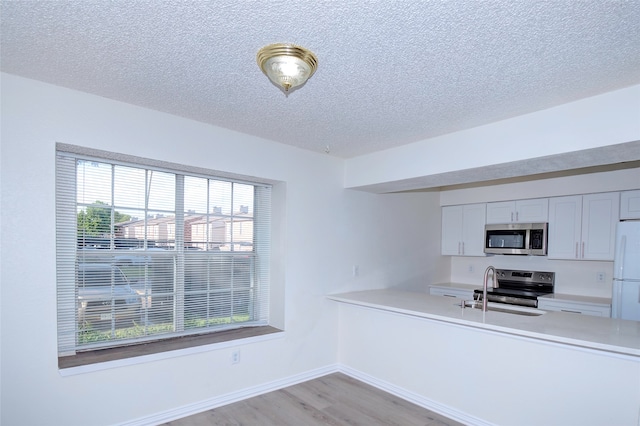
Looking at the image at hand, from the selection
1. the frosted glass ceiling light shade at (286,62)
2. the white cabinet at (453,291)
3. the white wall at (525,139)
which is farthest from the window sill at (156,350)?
the white cabinet at (453,291)

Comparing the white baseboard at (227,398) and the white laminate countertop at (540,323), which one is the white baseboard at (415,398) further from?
the white laminate countertop at (540,323)

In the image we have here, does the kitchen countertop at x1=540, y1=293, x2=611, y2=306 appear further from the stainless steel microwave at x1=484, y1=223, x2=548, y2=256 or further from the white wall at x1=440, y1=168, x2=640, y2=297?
the stainless steel microwave at x1=484, y1=223, x2=548, y2=256

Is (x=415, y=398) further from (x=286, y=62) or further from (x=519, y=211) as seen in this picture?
(x=286, y=62)

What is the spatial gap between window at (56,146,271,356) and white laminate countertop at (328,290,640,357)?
4.10 feet

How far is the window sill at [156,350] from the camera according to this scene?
2.51 metres

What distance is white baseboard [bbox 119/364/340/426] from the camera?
277 centimetres

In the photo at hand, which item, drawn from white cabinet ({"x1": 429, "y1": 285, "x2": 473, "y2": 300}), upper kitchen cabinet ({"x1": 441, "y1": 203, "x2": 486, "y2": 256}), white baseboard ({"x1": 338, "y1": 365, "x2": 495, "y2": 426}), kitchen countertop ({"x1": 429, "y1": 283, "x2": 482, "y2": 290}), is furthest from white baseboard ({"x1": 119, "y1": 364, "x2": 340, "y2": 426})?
upper kitchen cabinet ({"x1": 441, "y1": 203, "x2": 486, "y2": 256})

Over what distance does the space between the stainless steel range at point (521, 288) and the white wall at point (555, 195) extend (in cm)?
9

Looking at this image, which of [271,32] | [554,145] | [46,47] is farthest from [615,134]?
[46,47]

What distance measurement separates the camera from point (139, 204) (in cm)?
298

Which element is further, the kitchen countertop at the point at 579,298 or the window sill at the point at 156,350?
the kitchen countertop at the point at 579,298

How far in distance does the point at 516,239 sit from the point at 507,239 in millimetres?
115

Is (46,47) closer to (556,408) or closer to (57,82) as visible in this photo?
(57,82)

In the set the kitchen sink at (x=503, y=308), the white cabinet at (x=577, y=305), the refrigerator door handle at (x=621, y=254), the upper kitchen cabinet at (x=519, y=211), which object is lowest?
the white cabinet at (x=577, y=305)
